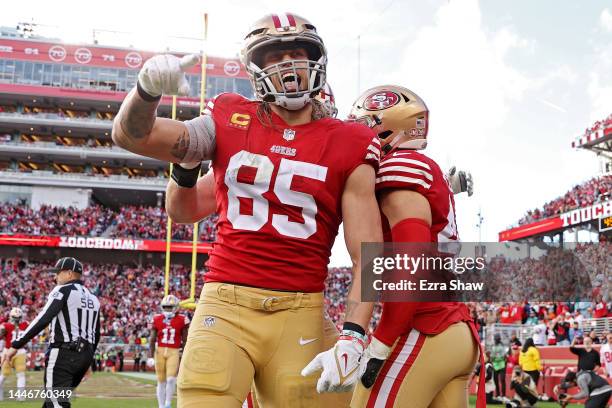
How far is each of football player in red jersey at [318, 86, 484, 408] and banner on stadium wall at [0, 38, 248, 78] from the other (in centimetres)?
5398

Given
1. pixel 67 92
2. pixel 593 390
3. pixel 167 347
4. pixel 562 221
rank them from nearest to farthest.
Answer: pixel 593 390, pixel 167 347, pixel 562 221, pixel 67 92

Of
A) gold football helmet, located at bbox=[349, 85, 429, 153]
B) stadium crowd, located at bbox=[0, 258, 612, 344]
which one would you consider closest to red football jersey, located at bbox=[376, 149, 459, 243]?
gold football helmet, located at bbox=[349, 85, 429, 153]

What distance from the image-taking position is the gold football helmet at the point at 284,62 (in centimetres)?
289

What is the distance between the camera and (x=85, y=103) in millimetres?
55625

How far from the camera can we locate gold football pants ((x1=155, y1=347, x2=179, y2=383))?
1211 cm

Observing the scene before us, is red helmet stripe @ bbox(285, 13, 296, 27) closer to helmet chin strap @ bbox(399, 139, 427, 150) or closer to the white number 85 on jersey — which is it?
the white number 85 on jersey

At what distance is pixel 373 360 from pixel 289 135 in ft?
3.25

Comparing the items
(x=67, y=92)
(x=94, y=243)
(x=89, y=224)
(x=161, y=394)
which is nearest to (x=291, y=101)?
(x=161, y=394)

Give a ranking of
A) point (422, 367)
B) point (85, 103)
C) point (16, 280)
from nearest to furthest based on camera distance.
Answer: point (422, 367) → point (16, 280) → point (85, 103)

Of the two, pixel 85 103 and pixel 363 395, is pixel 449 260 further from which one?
pixel 85 103

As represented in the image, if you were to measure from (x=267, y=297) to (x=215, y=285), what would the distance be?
9.1 inches

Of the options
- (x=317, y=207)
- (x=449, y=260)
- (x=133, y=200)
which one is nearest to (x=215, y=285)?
(x=317, y=207)

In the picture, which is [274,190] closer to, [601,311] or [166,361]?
→ [166,361]

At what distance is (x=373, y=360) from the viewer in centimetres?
280
